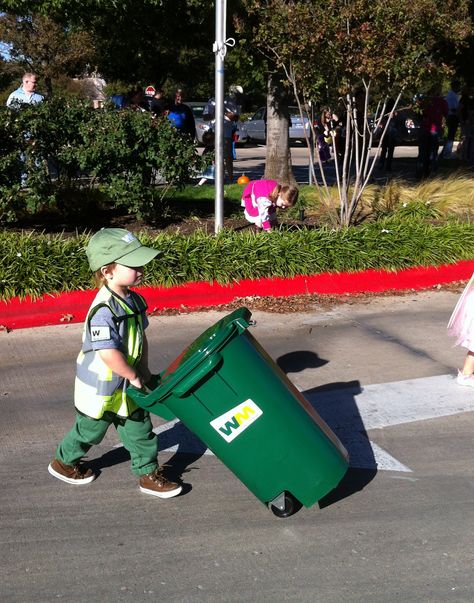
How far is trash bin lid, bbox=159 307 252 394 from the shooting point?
367 cm

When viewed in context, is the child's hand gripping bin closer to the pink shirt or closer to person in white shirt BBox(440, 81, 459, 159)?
the pink shirt

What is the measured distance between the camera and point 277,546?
4023 millimetres

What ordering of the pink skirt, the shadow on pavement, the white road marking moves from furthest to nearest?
the shadow on pavement → the pink skirt → the white road marking

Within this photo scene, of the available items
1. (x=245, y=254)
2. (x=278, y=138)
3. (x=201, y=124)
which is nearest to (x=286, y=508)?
(x=245, y=254)

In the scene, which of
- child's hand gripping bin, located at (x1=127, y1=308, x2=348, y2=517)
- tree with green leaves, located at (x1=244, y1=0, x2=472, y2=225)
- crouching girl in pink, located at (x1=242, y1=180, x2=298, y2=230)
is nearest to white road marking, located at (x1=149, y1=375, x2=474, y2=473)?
child's hand gripping bin, located at (x1=127, y1=308, x2=348, y2=517)

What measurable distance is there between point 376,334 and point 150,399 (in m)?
3.93

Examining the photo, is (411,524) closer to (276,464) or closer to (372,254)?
(276,464)

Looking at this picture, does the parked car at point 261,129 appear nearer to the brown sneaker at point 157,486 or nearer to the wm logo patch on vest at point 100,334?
the brown sneaker at point 157,486

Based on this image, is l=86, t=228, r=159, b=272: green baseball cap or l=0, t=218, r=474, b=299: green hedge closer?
l=86, t=228, r=159, b=272: green baseball cap

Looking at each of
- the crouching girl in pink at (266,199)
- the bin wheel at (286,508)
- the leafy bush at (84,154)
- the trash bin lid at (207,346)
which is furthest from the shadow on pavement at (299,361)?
the leafy bush at (84,154)

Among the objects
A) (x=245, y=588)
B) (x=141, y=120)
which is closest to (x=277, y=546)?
(x=245, y=588)

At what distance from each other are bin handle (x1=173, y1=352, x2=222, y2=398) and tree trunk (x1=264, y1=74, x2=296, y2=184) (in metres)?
9.07

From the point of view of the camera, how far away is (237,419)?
379 cm

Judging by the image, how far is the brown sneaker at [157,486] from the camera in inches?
175
